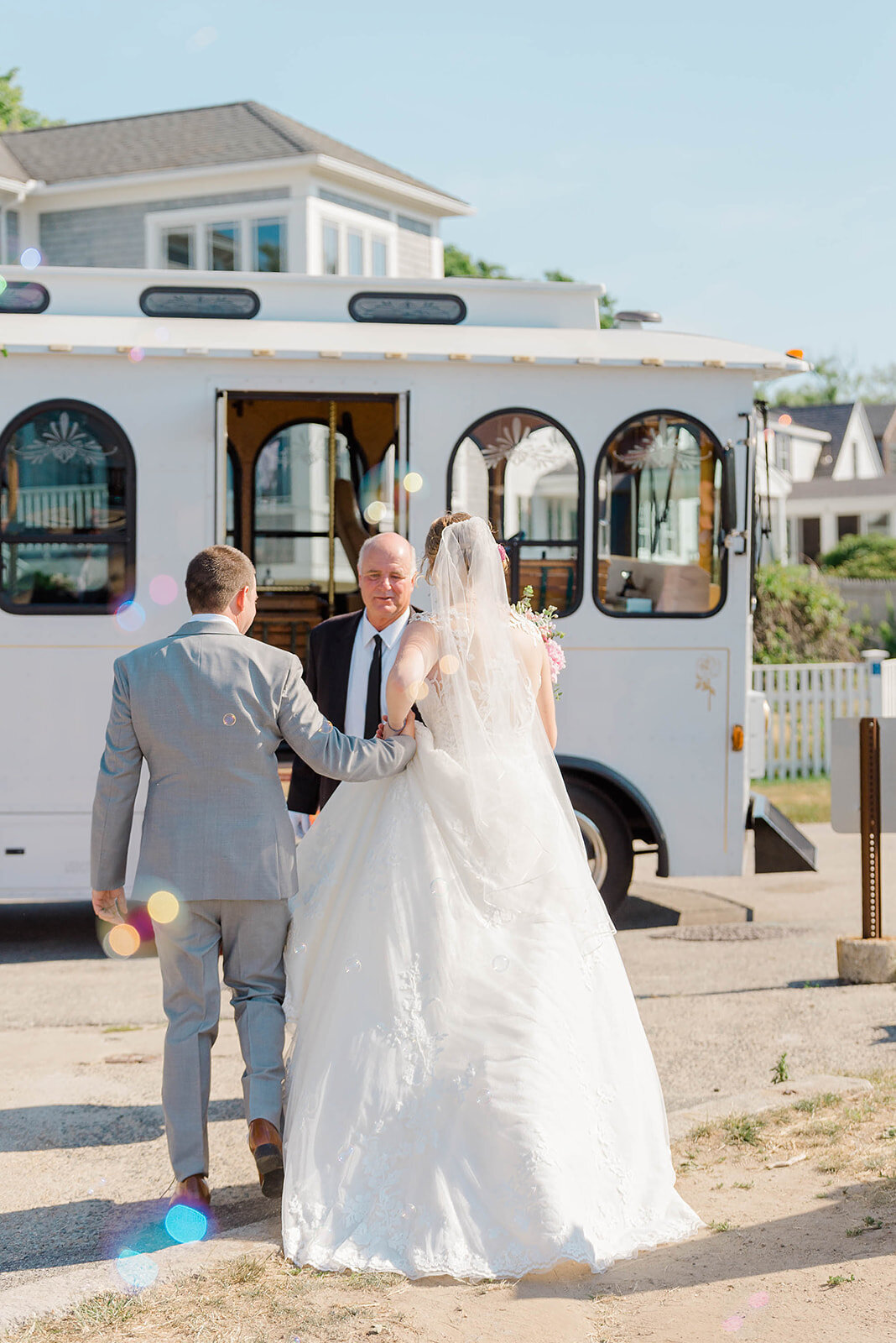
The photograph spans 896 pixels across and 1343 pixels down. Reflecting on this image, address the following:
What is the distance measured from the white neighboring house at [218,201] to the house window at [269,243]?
18 millimetres

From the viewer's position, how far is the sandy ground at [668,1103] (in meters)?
3.22

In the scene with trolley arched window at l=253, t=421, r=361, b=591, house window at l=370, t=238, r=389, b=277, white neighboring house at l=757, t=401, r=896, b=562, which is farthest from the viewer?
white neighboring house at l=757, t=401, r=896, b=562

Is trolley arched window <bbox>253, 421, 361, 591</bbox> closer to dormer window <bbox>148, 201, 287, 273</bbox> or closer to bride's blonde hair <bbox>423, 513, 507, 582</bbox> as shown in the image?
bride's blonde hair <bbox>423, 513, 507, 582</bbox>

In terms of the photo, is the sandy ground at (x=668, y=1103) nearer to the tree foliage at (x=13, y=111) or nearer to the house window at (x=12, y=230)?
the house window at (x=12, y=230)

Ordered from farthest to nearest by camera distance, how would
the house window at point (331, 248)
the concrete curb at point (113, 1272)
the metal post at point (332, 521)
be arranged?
the house window at point (331, 248) → the metal post at point (332, 521) → the concrete curb at point (113, 1272)

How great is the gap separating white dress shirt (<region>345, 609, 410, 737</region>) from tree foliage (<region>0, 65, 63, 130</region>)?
3215cm

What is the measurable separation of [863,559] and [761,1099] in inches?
1229

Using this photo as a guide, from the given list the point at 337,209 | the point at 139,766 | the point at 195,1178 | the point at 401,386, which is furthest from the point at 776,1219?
the point at 337,209

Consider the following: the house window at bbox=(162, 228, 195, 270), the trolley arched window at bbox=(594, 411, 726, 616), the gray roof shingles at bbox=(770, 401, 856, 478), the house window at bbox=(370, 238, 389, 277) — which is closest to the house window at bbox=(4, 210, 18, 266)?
the house window at bbox=(162, 228, 195, 270)

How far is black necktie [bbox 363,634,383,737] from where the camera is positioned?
4.57m

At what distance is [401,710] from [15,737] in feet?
12.8

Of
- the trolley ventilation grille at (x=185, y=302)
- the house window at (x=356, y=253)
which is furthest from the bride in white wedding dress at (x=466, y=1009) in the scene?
the house window at (x=356, y=253)

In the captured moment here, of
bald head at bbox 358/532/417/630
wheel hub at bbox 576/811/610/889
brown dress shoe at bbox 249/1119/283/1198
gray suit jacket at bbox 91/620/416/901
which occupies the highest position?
bald head at bbox 358/532/417/630

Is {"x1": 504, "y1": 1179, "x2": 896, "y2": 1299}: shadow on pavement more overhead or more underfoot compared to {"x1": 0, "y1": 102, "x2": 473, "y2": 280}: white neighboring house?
more underfoot
